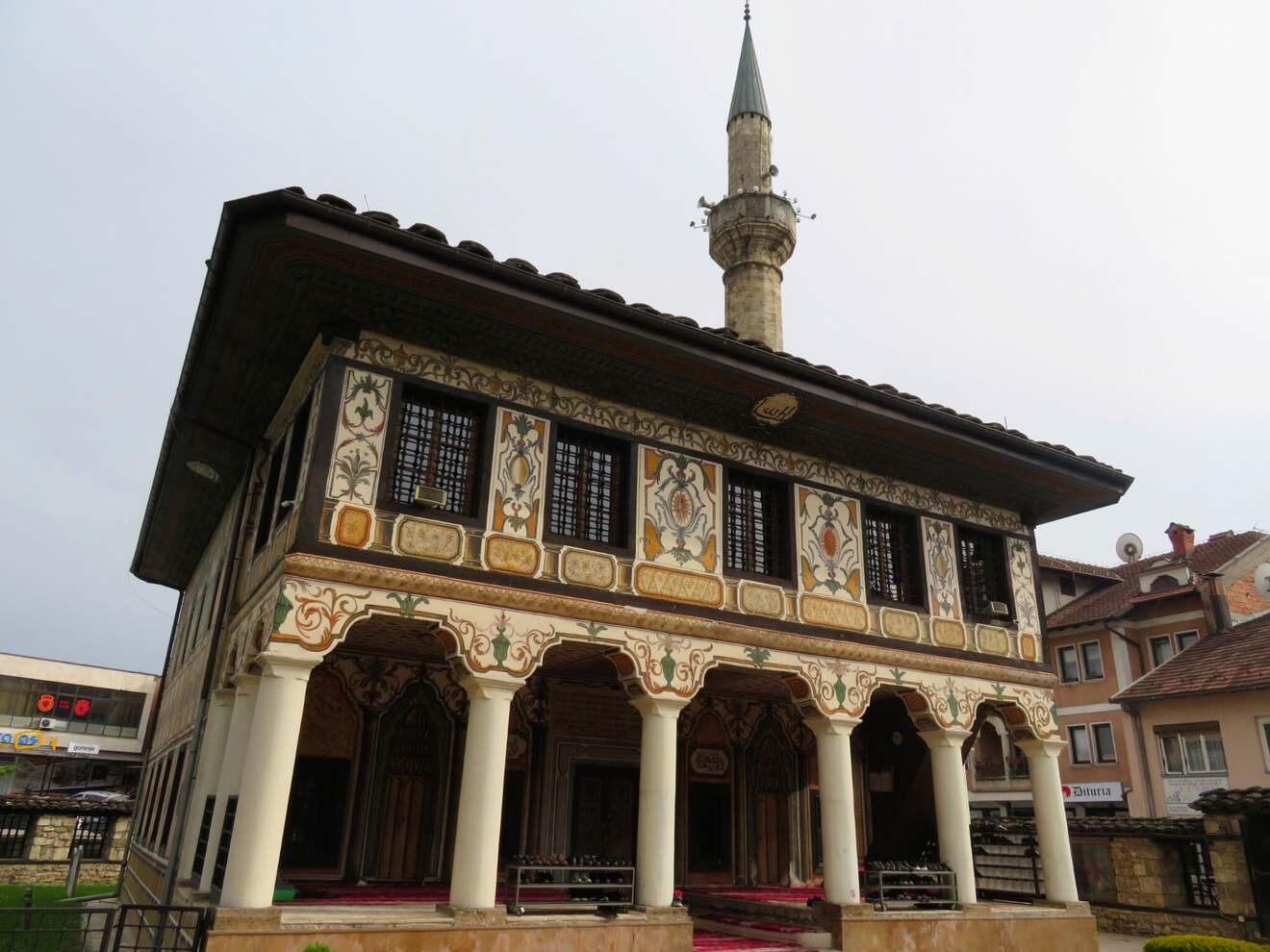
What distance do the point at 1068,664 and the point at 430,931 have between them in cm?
2264

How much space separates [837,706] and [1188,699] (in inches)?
555

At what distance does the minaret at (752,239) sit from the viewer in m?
Result: 22.3

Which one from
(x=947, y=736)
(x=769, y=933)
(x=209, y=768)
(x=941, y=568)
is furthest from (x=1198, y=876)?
(x=209, y=768)

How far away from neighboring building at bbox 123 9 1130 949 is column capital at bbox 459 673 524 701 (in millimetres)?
25

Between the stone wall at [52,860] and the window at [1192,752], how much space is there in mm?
26167

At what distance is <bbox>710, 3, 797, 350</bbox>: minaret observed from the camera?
22328mm

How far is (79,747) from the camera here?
41.0 meters

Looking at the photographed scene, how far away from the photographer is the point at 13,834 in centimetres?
2456

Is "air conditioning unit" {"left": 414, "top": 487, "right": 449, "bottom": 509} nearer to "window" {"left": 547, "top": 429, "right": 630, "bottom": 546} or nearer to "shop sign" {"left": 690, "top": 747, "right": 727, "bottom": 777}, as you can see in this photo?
"window" {"left": 547, "top": 429, "right": 630, "bottom": 546}

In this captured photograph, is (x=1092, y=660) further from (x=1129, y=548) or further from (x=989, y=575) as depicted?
(x=989, y=575)

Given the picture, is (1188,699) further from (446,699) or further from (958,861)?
(446,699)

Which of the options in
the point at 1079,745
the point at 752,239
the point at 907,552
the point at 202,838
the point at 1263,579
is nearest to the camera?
the point at 202,838

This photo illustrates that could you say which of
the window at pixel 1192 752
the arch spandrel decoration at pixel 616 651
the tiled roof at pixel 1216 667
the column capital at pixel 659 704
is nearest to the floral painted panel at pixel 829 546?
the arch spandrel decoration at pixel 616 651

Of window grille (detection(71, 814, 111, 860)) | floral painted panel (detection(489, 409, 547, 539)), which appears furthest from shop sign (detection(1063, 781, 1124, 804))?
window grille (detection(71, 814, 111, 860))
